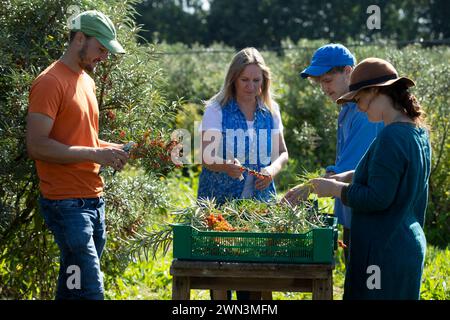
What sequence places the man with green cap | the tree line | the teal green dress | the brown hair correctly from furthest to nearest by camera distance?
the tree line < the man with green cap < the brown hair < the teal green dress

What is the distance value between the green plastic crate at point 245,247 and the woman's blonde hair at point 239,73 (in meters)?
1.49

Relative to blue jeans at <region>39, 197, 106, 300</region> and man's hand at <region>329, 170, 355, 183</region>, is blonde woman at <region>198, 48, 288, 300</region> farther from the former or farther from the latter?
blue jeans at <region>39, 197, 106, 300</region>

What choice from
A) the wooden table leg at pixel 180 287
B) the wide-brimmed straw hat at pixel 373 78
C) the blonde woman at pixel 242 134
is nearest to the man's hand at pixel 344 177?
the wide-brimmed straw hat at pixel 373 78

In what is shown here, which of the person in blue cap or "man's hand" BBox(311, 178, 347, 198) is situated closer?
→ "man's hand" BBox(311, 178, 347, 198)

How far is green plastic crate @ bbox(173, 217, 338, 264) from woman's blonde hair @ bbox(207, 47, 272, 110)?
1.49 metres

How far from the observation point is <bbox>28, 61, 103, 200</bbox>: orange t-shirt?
161 inches

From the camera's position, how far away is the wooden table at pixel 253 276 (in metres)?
3.71

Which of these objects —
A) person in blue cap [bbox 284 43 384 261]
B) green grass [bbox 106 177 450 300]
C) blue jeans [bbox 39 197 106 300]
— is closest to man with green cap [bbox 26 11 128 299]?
blue jeans [bbox 39 197 106 300]

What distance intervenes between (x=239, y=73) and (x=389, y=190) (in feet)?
5.69

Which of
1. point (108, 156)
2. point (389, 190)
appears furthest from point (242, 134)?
point (389, 190)

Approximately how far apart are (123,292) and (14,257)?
1.30 metres

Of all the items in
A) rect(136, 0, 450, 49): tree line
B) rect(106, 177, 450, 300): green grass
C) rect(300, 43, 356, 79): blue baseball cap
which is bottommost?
rect(106, 177, 450, 300): green grass

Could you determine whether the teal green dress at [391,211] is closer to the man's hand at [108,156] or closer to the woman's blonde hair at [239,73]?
the man's hand at [108,156]
